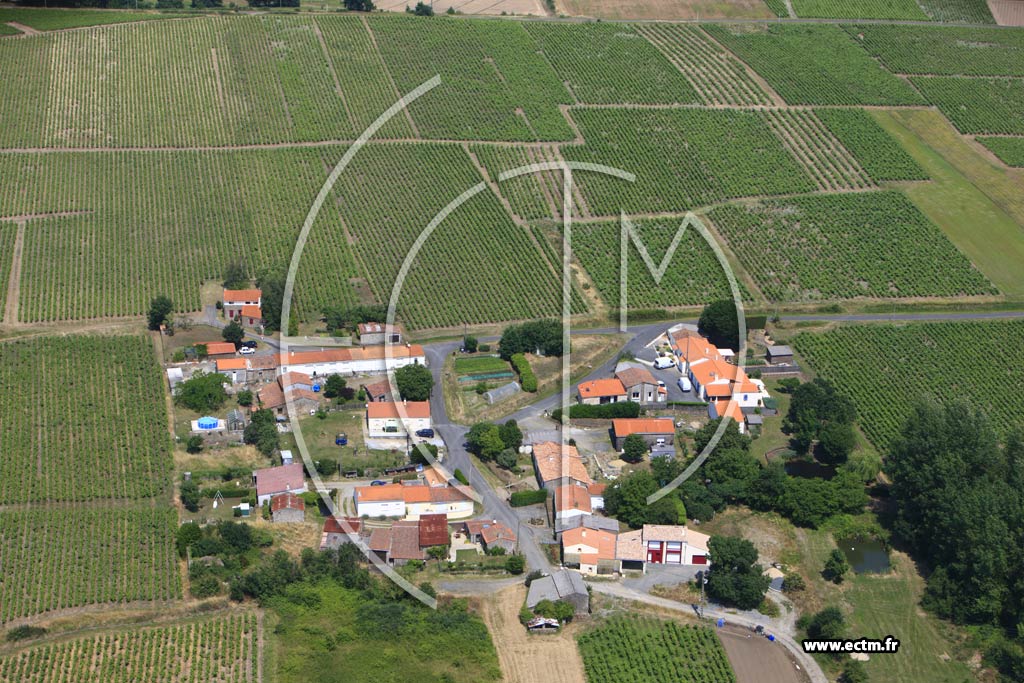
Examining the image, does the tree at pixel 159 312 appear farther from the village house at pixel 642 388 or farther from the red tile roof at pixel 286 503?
the village house at pixel 642 388

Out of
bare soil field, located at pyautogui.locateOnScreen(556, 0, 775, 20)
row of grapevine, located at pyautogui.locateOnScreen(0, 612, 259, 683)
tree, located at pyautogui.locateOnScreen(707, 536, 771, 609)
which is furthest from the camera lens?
bare soil field, located at pyautogui.locateOnScreen(556, 0, 775, 20)

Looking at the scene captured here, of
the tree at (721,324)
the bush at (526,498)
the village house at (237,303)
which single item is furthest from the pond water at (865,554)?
the village house at (237,303)

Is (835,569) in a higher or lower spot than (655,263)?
higher

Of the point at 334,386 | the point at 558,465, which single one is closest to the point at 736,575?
the point at 558,465

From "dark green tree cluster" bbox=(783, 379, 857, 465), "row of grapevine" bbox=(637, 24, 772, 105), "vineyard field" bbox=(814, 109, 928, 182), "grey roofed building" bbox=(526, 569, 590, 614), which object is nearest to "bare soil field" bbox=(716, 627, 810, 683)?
Result: "grey roofed building" bbox=(526, 569, 590, 614)

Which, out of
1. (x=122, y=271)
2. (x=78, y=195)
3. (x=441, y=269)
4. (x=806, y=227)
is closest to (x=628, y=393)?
(x=441, y=269)

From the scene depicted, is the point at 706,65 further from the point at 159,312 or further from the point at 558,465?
the point at 558,465

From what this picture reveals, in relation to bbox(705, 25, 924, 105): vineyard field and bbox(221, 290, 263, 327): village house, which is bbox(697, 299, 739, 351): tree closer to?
bbox(221, 290, 263, 327): village house

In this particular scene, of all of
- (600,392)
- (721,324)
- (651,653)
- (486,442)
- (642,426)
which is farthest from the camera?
(721,324)
